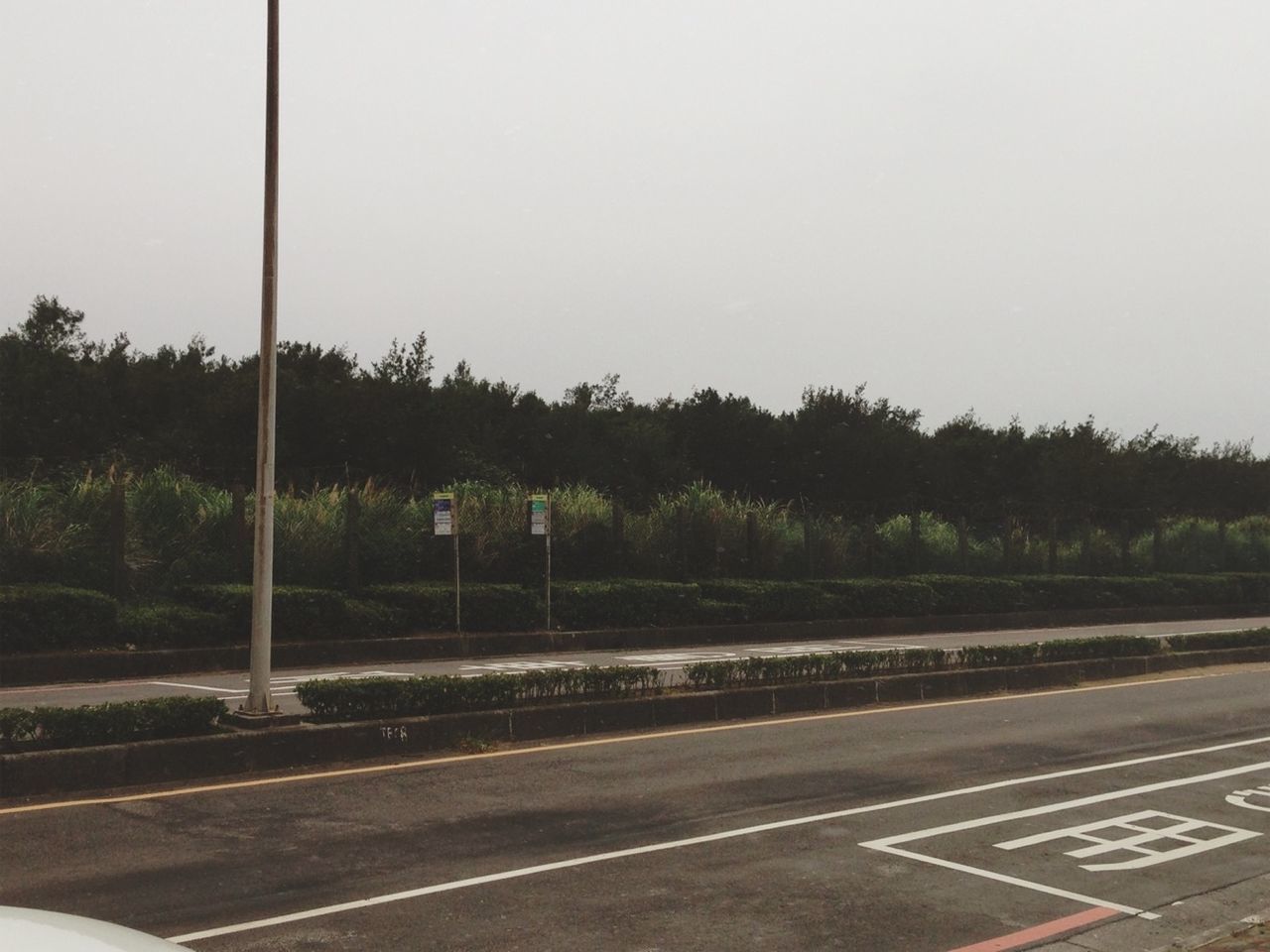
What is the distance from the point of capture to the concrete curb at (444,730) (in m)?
9.56

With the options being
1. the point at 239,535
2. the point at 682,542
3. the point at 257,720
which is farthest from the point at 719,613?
the point at 257,720

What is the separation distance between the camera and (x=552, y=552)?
2889 centimetres

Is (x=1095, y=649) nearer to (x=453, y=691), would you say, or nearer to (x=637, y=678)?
(x=637, y=678)

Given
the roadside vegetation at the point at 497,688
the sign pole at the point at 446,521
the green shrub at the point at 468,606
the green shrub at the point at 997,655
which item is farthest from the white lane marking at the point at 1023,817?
the green shrub at the point at 468,606

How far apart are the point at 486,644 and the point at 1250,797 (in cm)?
1516

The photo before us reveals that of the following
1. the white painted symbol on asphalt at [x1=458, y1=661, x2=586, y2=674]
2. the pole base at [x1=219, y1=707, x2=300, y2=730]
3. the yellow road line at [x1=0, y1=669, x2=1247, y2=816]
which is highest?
the pole base at [x1=219, y1=707, x2=300, y2=730]

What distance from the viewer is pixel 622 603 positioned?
26656 millimetres

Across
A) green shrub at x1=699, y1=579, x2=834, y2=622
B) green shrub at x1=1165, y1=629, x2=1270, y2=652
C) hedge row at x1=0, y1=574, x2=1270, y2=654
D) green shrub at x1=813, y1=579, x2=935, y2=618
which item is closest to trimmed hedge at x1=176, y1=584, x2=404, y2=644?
hedge row at x1=0, y1=574, x2=1270, y2=654

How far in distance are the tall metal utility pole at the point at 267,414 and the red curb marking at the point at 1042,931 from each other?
22.4ft

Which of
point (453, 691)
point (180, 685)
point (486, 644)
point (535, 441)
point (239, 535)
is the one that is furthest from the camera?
point (535, 441)

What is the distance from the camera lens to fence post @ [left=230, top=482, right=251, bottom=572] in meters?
22.8

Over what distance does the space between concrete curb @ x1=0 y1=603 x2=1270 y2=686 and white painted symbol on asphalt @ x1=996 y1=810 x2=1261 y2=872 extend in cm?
1402

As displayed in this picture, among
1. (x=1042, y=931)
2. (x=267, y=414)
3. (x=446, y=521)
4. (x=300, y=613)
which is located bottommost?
(x=1042, y=931)

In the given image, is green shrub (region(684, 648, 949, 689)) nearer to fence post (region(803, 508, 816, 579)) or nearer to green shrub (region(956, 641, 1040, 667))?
green shrub (region(956, 641, 1040, 667))
